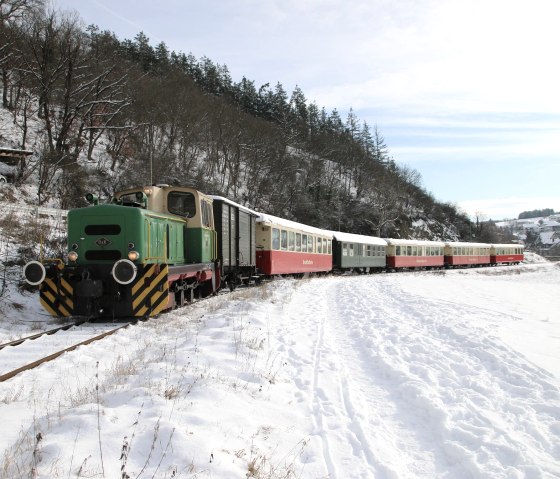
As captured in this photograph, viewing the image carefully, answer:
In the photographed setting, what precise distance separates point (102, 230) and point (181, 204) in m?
2.94

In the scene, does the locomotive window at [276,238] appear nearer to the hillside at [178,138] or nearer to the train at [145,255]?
the train at [145,255]

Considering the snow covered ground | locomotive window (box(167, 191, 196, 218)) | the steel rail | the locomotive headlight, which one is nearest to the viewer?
the snow covered ground

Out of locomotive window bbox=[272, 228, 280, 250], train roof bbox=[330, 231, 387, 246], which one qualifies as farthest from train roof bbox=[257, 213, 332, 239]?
train roof bbox=[330, 231, 387, 246]

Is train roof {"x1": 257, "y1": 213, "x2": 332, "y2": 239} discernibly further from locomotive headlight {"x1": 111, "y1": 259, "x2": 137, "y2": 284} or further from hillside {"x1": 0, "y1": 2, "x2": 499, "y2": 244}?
locomotive headlight {"x1": 111, "y1": 259, "x2": 137, "y2": 284}

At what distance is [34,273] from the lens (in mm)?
9820

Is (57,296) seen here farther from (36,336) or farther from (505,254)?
(505,254)

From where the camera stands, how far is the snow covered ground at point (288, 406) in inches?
135

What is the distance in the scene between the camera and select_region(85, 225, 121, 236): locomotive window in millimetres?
10338

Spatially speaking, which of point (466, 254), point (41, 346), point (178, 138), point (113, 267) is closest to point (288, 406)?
point (41, 346)

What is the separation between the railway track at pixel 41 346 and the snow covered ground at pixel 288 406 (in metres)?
0.25

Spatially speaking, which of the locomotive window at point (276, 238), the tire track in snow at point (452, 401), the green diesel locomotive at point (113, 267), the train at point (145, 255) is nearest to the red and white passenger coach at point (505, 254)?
the locomotive window at point (276, 238)

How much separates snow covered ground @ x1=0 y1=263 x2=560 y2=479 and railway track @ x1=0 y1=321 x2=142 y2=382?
248mm

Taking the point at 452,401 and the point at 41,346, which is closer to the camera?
the point at 452,401

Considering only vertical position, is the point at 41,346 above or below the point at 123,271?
below
